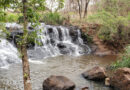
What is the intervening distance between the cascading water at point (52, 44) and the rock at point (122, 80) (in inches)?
273

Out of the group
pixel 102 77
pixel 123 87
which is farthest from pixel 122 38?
pixel 123 87

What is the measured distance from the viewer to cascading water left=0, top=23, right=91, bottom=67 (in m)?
13.1

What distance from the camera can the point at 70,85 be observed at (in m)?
7.21

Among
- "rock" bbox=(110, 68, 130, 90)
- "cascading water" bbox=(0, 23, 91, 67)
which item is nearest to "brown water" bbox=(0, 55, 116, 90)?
"rock" bbox=(110, 68, 130, 90)

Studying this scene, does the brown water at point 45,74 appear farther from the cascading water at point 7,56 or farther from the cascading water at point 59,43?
the cascading water at point 59,43

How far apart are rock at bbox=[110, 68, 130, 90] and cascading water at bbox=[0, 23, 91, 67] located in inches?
273

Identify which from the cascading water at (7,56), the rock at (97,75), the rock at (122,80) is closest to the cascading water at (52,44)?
the cascading water at (7,56)

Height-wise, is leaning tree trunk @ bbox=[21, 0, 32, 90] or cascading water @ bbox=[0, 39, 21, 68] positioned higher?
leaning tree trunk @ bbox=[21, 0, 32, 90]

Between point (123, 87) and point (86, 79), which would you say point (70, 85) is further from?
point (123, 87)

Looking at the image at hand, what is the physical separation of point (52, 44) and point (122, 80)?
9.41 m

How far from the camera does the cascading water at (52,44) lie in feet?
42.9

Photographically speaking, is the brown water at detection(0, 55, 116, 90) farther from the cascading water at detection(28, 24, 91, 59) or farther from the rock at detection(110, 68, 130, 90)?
the cascading water at detection(28, 24, 91, 59)

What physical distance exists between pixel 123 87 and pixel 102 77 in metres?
1.49

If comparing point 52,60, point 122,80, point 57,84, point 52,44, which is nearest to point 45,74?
point 57,84
